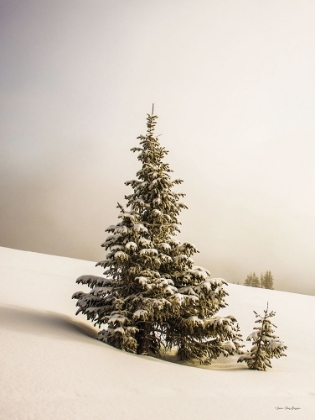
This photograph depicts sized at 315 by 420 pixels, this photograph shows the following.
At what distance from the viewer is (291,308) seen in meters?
32.6

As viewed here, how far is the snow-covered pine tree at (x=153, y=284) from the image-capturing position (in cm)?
1128

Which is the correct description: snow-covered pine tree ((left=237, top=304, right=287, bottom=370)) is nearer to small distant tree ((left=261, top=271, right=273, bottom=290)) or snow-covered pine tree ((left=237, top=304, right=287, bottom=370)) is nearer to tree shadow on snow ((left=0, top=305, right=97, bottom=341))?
tree shadow on snow ((left=0, top=305, right=97, bottom=341))

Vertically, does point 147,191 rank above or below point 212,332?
above

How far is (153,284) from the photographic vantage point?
36.6ft

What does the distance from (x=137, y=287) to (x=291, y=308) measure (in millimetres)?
25885

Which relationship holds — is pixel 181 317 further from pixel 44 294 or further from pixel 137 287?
pixel 44 294

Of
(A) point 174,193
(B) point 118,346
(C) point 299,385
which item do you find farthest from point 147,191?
(C) point 299,385

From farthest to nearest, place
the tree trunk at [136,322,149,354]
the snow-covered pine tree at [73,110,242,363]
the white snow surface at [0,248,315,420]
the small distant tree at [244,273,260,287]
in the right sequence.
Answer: the small distant tree at [244,273,260,287] < the tree trunk at [136,322,149,354] < the snow-covered pine tree at [73,110,242,363] < the white snow surface at [0,248,315,420]

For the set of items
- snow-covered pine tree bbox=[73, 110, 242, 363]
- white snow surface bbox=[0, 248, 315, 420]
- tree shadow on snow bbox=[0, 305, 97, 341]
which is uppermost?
snow-covered pine tree bbox=[73, 110, 242, 363]

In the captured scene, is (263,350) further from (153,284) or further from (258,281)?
(258,281)

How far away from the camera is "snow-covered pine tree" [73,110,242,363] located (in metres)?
11.3

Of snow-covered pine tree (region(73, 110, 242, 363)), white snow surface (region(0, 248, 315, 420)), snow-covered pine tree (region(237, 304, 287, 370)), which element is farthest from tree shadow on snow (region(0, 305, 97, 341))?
snow-covered pine tree (region(237, 304, 287, 370))

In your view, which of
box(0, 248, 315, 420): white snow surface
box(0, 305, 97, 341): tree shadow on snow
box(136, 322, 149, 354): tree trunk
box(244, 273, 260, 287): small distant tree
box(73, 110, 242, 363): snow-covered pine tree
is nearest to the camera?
box(0, 248, 315, 420): white snow surface

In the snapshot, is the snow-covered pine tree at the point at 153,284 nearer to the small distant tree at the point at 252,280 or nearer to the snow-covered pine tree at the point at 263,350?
the snow-covered pine tree at the point at 263,350
